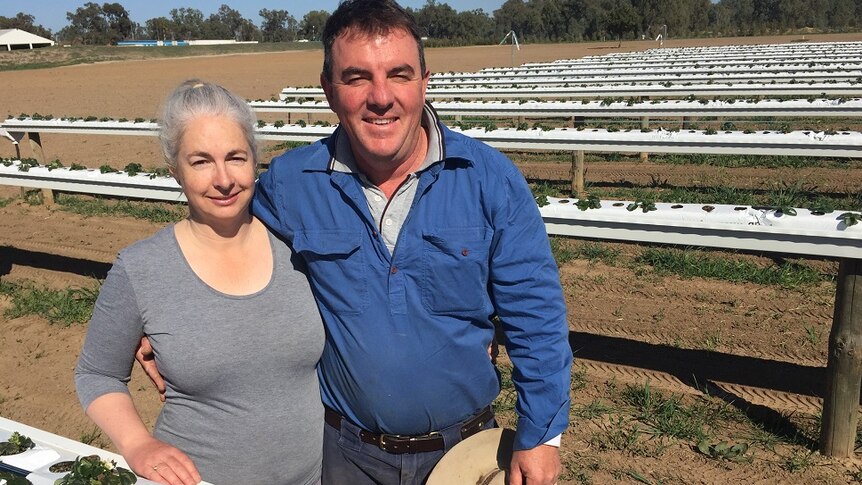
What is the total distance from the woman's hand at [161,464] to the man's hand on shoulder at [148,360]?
0.66ft

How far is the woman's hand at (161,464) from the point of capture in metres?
1.53

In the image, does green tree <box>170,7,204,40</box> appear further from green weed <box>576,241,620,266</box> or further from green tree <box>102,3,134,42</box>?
green weed <box>576,241,620,266</box>

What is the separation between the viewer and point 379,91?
1.63m

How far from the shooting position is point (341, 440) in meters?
1.92

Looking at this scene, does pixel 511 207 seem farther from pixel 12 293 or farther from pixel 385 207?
pixel 12 293

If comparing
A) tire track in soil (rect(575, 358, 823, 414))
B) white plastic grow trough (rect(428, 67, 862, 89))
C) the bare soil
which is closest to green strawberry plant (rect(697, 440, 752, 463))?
the bare soil

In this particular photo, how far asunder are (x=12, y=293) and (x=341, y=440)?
467 centimetres

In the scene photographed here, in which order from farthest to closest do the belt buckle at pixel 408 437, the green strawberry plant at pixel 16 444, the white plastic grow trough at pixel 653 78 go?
the white plastic grow trough at pixel 653 78, the belt buckle at pixel 408 437, the green strawberry plant at pixel 16 444

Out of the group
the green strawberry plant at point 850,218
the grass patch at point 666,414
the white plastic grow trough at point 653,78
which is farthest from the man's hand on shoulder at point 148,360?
the white plastic grow trough at point 653,78

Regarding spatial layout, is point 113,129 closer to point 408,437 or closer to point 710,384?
point 710,384

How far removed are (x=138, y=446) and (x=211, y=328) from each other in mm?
306

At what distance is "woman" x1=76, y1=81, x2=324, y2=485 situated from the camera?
64.6 inches

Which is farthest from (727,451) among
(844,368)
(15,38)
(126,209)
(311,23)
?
(311,23)

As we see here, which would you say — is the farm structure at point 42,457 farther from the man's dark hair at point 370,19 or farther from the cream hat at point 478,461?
the man's dark hair at point 370,19
